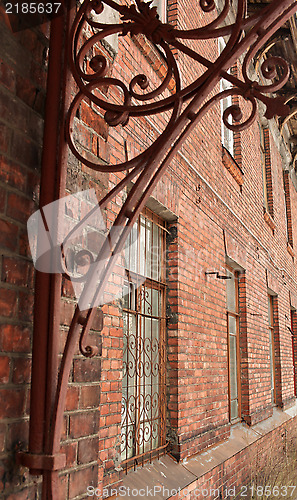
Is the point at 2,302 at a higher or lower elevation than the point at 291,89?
lower

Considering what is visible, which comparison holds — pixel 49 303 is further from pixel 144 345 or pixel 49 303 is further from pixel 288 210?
pixel 288 210

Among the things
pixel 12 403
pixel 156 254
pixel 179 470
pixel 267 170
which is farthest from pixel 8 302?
pixel 267 170

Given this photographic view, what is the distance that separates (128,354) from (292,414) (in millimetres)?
7197

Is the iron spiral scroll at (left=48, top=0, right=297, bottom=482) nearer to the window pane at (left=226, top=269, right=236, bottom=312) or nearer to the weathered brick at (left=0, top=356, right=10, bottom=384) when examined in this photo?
the weathered brick at (left=0, top=356, right=10, bottom=384)

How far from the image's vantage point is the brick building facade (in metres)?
1.32

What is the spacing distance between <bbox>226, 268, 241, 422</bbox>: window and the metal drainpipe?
484cm

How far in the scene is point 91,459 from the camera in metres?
1.51

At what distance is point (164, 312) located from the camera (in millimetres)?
3873

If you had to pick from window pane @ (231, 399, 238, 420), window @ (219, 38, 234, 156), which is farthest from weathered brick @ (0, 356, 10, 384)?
window @ (219, 38, 234, 156)

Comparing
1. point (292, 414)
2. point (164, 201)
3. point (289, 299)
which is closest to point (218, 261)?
point (164, 201)

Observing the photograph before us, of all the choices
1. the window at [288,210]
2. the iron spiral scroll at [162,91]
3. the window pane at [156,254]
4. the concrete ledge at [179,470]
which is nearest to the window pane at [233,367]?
the concrete ledge at [179,470]

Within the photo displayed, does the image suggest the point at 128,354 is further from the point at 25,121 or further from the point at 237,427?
the point at 237,427

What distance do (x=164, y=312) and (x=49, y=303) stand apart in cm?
257

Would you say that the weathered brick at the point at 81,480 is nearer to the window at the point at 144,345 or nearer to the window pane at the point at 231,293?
the window at the point at 144,345
